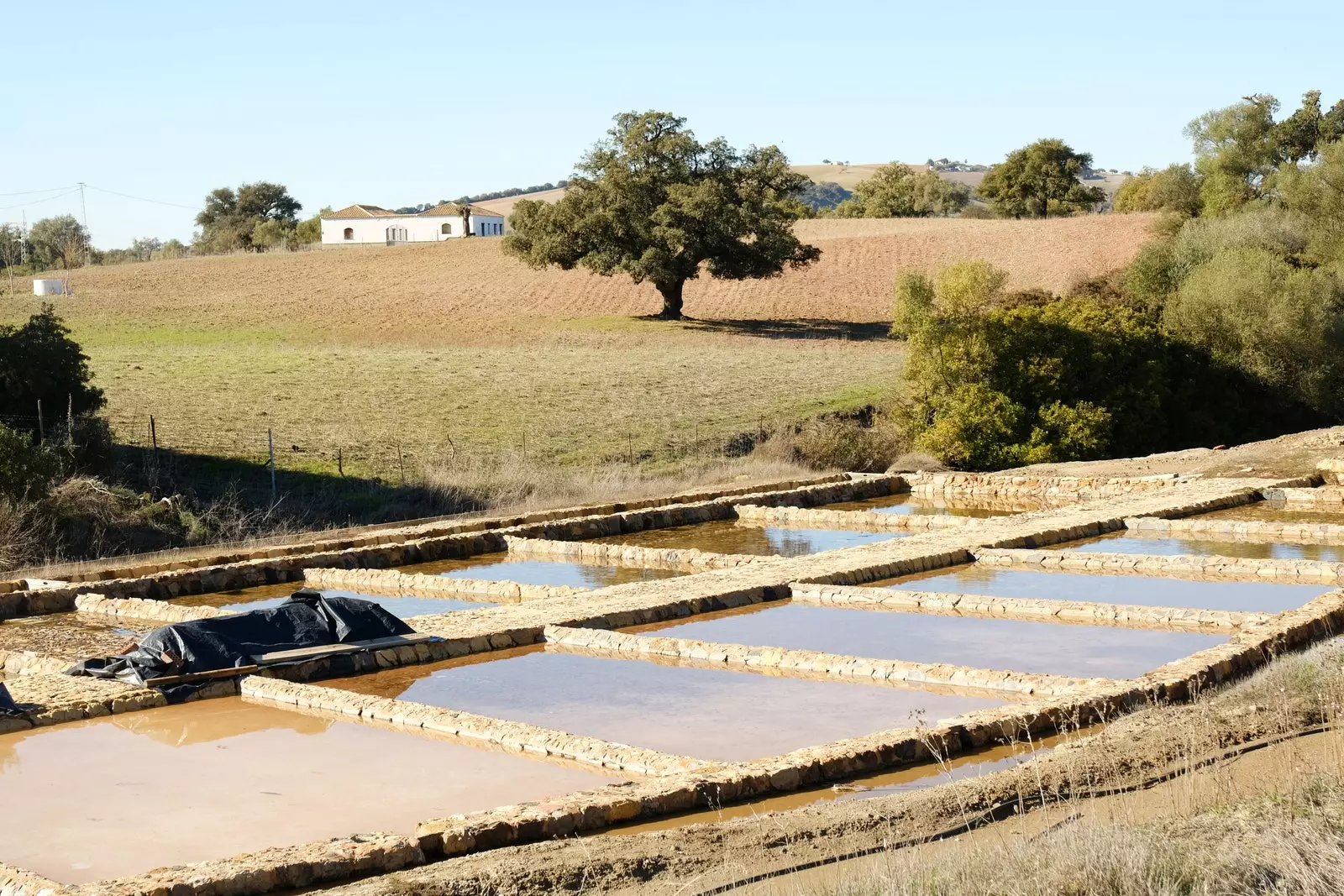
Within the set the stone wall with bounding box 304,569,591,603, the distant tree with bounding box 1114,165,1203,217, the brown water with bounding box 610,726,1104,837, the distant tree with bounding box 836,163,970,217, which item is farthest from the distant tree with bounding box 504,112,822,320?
the distant tree with bounding box 836,163,970,217

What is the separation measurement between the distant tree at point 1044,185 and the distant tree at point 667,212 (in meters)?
35.7

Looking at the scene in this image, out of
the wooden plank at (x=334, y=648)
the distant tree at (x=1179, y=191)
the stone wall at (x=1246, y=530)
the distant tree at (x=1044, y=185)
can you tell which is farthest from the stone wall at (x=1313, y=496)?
the distant tree at (x=1044, y=185)

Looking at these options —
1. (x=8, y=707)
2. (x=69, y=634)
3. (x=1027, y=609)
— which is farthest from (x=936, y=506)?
(x=8, y=707)

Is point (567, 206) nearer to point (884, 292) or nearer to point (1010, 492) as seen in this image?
point (884, 292)

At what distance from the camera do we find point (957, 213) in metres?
95.3

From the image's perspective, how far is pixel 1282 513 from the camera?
63.1ft

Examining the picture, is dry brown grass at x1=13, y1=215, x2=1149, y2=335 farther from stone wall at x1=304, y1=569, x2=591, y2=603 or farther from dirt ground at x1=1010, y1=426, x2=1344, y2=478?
stone wall at x1=304, y1=569, x2=591, y2=603

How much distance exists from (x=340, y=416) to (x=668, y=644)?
16410 mm

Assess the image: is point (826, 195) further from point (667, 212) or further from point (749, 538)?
point (749, 538)

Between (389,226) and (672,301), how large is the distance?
42.5m

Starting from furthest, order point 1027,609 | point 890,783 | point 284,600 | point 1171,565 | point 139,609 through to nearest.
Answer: point 284,600
point 1171,565
point 139,609
point 1027,609
point 890,783

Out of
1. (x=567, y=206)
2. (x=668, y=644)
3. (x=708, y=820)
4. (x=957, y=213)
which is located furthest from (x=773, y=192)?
(x=957, y=213)

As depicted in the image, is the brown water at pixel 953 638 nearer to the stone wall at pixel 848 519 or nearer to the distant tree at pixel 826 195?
the stone wall at pixel 848 519

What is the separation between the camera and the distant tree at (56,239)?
271 feet
